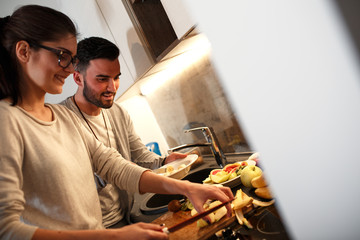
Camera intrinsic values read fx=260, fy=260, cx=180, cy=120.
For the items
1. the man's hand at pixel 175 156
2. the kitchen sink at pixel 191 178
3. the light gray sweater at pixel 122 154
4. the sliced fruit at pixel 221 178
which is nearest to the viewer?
the sliced fruit at pixel 221 178

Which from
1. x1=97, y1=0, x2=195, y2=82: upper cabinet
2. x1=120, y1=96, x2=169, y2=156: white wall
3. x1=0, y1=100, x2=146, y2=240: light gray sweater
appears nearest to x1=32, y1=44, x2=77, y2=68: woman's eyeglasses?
x1=0, y1=100, x2=146, y2=240: light gray sweater

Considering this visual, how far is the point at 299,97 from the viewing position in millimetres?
205

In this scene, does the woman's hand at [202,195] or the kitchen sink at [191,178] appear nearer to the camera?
the woman's hand at [202,195]

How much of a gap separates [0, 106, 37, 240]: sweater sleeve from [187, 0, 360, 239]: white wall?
0.64 metres

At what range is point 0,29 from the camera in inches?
34.3

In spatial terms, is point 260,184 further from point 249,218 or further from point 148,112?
point 148,112

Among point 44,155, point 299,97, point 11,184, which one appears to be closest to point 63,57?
point 44,155

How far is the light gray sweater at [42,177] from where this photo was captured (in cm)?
65

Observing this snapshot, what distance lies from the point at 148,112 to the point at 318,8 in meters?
2.50

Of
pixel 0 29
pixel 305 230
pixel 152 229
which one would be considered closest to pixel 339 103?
pixel 305 230

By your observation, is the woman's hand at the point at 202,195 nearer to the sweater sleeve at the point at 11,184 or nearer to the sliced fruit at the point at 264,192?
the sliced fruit at the point at 264,192

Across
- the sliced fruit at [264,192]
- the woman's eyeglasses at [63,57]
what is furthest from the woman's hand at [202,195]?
the woman's eyeglasses at [63,57]

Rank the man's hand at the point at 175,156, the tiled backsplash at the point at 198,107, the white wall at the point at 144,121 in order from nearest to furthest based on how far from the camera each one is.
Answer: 1. the man's hand at the point at 175,156
2. the tiled backsplash at the point at 198,107
3. the white wall at the point at 144,121

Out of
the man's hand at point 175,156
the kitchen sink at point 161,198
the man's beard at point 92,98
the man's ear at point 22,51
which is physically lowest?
the kitchen sink at point 161,198
